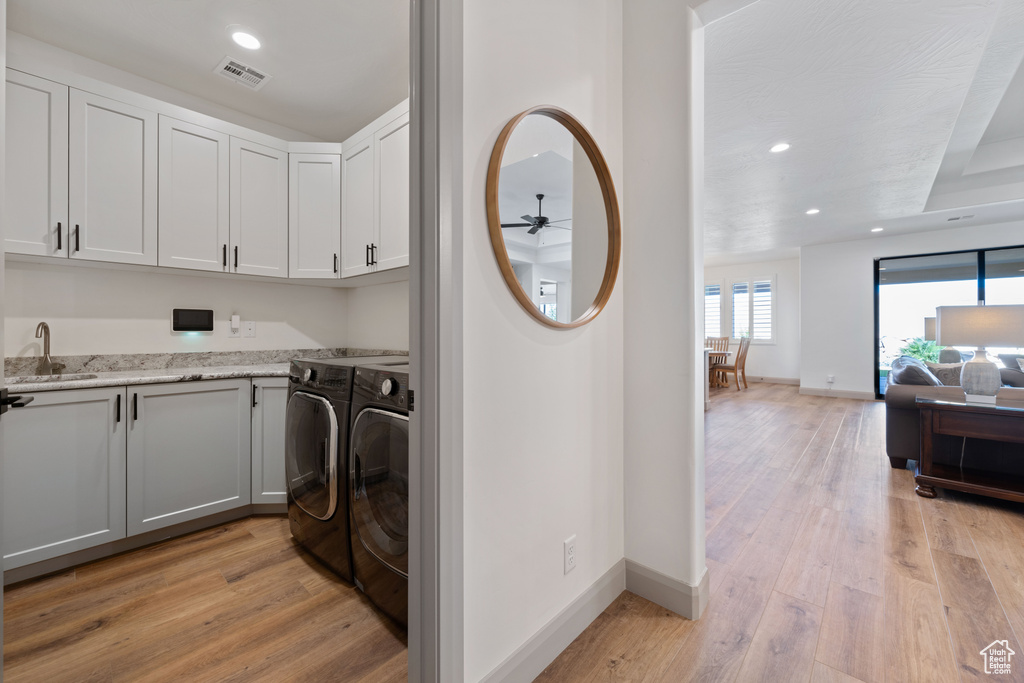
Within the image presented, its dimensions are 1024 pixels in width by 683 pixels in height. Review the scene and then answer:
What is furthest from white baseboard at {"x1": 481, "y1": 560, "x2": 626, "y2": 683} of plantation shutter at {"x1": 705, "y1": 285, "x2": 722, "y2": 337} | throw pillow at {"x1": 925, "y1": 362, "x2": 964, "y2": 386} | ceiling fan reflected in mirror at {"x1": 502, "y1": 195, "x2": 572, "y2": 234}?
plantation shutter at {"x1": 705, "y1": 285, "x2": 722, "y2": 337}

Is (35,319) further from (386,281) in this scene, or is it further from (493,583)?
(493,583)

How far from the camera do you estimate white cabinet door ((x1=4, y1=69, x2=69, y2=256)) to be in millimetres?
2002

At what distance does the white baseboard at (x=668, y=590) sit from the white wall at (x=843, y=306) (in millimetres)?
6279

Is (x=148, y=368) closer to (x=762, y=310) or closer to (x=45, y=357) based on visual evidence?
(x=45, y=357)

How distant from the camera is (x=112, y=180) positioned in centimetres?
226

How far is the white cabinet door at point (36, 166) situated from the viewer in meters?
2.00

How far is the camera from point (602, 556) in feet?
5.51

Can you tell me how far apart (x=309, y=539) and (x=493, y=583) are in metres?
1.27

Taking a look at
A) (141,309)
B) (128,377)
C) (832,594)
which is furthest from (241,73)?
(832,594)

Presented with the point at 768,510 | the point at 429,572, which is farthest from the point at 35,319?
the point at 768,510

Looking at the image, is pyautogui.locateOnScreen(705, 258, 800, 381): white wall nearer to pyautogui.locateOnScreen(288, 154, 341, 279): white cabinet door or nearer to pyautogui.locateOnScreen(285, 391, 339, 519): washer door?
pyautogui.locateOnScreen(288, 154, 341, 279): white cabinet door

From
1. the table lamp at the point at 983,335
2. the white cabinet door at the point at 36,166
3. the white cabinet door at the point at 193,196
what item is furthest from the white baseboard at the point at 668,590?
the white cabinet door at the point at 36,166

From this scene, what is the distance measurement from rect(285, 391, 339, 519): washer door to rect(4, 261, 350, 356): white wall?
97 centimetres

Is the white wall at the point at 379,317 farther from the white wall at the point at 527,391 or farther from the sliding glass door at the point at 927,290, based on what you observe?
the sliding glass door at the point at 927,290
